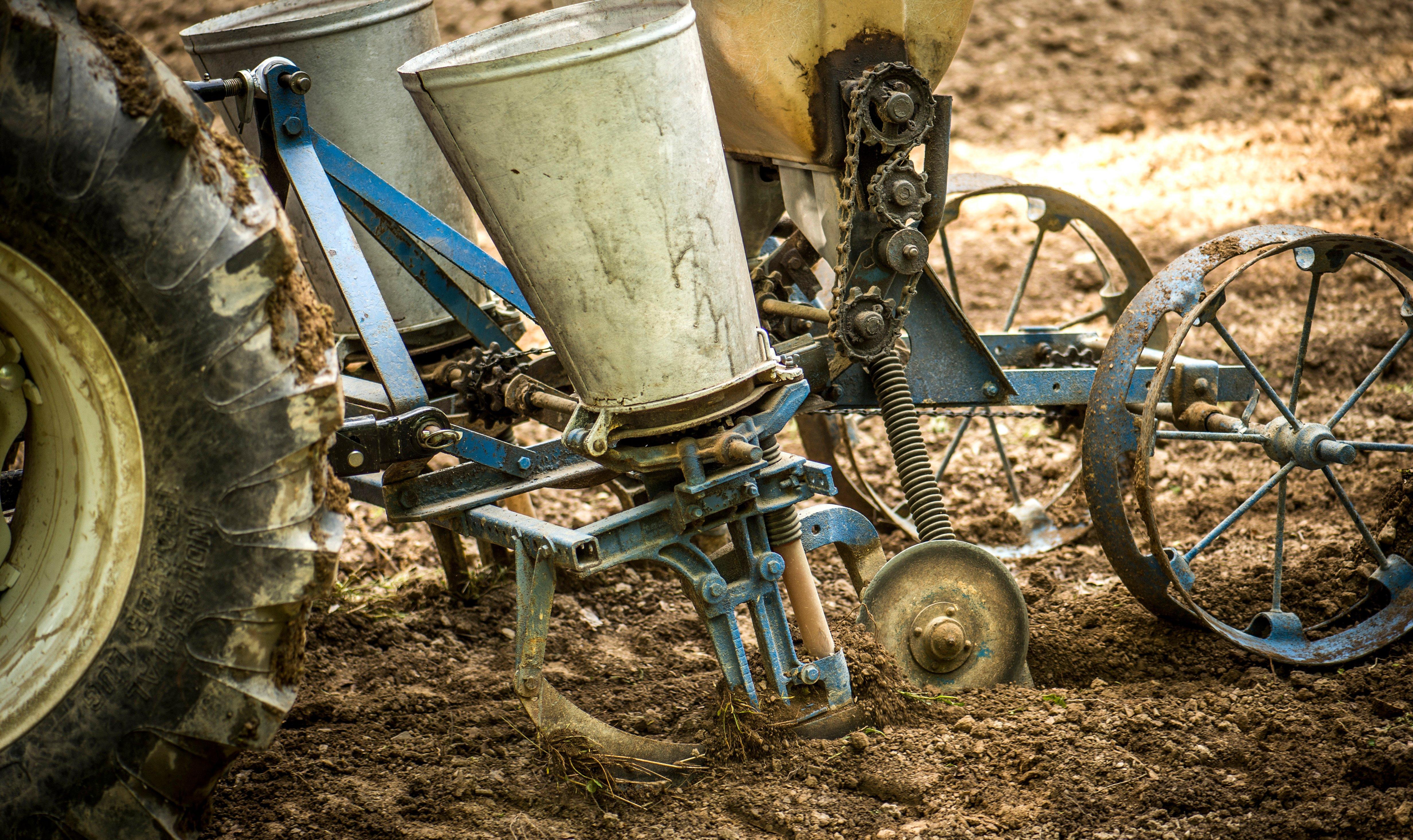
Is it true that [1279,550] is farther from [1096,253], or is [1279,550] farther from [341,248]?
[341,248]

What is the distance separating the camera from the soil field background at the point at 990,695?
2.38 m

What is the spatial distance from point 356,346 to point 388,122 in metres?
0.59

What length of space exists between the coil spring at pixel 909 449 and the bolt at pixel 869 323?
0.10m

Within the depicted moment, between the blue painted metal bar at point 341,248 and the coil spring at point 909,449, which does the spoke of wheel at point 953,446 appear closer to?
the coil spring at point 909,449

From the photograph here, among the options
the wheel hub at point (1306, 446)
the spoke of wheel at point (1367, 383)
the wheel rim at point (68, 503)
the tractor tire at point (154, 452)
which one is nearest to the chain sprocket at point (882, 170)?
the wheel hub at point (1306, 446)

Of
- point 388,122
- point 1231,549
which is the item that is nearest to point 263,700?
point 388,122

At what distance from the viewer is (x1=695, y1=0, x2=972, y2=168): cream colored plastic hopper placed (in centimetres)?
266

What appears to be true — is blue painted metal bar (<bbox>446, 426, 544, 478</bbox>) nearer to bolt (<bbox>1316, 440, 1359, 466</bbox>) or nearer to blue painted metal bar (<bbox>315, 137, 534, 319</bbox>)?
blue painted metal bar (<bbox>315, 137, 534, 319</bbox>)

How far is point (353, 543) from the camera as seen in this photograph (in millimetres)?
3916

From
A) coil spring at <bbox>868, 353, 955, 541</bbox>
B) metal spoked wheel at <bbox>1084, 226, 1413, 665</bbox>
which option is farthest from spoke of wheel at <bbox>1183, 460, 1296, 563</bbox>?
coil spring at <bbox>868, 353, 955, 541</bbox>

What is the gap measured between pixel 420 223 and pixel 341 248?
0.29 m

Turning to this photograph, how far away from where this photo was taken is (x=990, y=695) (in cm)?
275

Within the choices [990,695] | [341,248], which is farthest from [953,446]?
[341,248]

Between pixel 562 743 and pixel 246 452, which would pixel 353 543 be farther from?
pixel 246 452
